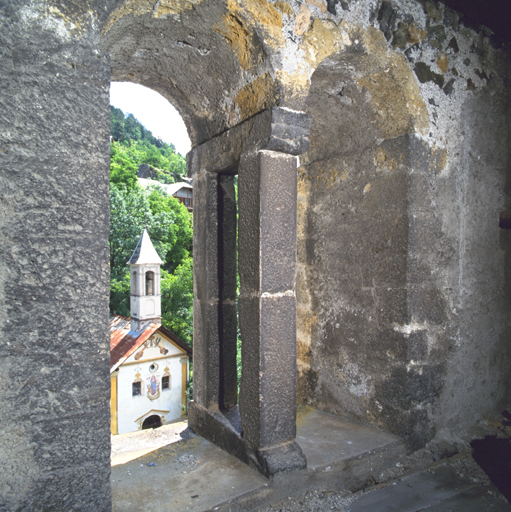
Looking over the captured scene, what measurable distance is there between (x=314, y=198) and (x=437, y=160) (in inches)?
35.6

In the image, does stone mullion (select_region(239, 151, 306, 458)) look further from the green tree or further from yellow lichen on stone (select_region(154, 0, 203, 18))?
the green tree

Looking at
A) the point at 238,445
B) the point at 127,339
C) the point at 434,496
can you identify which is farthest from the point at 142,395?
the point at 434,496

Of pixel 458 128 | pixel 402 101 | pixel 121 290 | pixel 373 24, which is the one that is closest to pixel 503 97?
pixel 458 128

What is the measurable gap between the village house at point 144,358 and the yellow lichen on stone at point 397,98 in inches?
561

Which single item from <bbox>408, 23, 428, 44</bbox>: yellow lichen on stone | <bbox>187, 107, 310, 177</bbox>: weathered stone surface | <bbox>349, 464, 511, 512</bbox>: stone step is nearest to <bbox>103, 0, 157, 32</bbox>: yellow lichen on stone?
<bbox>187, 107, 310, 177</bbox>: weathered stone surface

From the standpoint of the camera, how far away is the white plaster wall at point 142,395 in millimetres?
16688

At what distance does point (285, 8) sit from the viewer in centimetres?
215

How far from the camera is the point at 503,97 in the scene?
309 centimetres

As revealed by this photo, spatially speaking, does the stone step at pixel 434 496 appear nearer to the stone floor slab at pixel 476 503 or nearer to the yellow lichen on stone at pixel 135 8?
the stone floor slab at pixel 476 503

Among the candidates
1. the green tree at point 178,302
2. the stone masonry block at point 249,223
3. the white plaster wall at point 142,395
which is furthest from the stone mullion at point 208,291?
the green tree at point 178,302

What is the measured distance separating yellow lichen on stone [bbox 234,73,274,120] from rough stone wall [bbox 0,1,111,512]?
0.87 m

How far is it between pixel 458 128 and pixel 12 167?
260 cm

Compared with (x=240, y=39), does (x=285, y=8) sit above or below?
above

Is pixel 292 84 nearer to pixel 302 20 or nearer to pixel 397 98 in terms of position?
pixel 302 20
